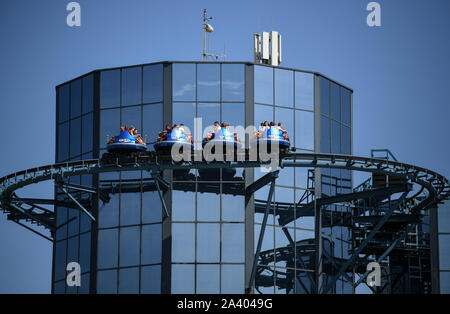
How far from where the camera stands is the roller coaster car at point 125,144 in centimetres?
6291

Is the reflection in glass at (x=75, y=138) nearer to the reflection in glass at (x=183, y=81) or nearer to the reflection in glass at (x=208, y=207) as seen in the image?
the reflection in glass at (x=183, y=81)

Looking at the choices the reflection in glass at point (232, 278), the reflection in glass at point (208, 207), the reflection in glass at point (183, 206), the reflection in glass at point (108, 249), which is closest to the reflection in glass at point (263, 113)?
the reflection in glass at point (208, 207)

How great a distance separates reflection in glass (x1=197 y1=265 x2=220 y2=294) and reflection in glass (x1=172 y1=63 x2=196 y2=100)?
11.0 metres

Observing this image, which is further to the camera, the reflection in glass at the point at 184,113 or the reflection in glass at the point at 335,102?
the reflection in glass at the point at 335,102

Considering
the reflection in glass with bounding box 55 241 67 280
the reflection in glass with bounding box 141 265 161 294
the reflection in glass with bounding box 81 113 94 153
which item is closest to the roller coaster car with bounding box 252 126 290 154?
the reflection in glass with bounding box 141 265 161 294

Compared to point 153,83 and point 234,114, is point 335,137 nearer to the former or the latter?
point 234,114

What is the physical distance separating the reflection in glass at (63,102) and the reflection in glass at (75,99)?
0.56 metres

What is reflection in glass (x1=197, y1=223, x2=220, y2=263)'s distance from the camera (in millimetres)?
67750

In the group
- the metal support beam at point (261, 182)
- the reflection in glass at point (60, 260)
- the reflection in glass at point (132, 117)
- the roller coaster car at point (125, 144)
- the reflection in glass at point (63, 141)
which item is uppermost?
the reflection in glass at point (132, 117)

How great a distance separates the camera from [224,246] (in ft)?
223

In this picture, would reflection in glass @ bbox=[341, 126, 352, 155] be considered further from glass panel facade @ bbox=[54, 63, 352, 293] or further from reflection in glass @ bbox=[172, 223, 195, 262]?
reflection in glass @ bbox=[172, 223, 195, 262]
